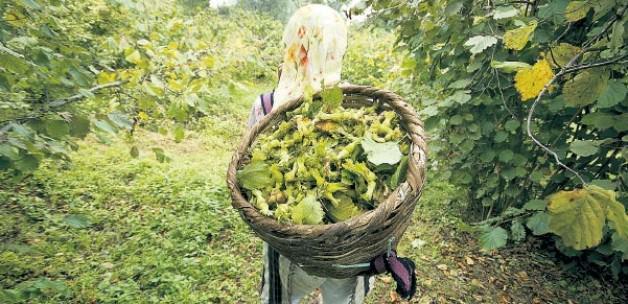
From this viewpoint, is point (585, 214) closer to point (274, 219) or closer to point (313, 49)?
point (274, 219)

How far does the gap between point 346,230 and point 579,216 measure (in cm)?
60

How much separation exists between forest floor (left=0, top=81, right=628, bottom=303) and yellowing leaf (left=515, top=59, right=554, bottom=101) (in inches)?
69.9

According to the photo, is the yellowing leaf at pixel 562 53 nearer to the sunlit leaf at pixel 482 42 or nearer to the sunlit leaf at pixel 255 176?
the sunlit leaf at pixel 482 42

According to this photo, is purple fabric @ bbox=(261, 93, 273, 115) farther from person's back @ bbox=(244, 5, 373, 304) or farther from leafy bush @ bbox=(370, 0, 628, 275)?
leafy bush @ bbox=(370, 0, 628, 275)

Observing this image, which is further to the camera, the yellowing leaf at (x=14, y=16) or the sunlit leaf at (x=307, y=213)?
the yellowing leaf at (x=14, y=16)

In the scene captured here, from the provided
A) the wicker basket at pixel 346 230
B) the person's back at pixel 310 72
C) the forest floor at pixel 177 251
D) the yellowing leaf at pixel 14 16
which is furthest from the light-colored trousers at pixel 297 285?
the yellowing leaf at pixel 14 16

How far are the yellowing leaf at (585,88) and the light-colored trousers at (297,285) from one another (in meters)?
→ 1.20

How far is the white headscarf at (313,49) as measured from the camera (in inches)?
66.7

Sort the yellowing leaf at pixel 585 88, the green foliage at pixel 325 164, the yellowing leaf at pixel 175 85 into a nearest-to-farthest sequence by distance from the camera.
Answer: the yellowing leaf at pixel 585 88 → the green foliage at pixel 325 164 → the yellowing leaf at pixel 175 85

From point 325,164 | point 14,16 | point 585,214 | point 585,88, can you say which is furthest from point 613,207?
point 14,16

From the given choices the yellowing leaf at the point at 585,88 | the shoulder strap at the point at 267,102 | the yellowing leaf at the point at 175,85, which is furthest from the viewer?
the shoulder strap at the point at 267,102

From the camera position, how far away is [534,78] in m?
0.96

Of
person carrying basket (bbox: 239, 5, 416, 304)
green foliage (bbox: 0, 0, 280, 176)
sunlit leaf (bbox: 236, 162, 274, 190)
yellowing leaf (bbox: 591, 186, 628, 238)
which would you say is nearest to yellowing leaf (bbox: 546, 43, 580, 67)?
yellowing leaf (bbox: 591, 186, 628, 238)

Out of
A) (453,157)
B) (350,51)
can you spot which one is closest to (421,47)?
(453,157)
